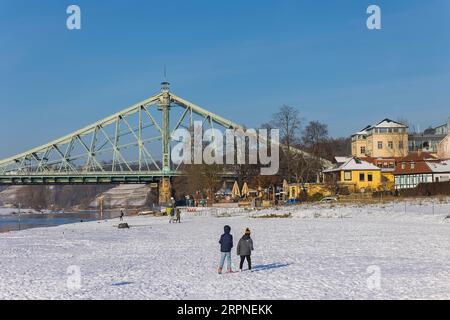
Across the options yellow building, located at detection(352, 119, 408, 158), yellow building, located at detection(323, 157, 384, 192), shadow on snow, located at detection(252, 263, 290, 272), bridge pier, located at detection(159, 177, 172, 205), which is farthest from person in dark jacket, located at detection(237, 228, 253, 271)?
yellow building, located at detection(352, 119, 408, 158)

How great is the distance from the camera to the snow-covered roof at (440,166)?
61.8 m

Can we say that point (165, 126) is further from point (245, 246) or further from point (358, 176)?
point (245, 246)

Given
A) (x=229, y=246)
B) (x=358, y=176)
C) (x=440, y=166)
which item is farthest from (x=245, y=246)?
(x=358, y=176)

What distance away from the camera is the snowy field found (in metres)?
13.0

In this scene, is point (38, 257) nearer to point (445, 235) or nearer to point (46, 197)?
point (445, 235)

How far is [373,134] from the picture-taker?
294 ft

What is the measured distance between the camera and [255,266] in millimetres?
17094

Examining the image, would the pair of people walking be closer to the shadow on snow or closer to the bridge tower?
the shadow on snow

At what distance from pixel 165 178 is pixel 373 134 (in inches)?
1165

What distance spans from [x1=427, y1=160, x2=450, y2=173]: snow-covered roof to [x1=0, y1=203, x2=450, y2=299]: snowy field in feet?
110

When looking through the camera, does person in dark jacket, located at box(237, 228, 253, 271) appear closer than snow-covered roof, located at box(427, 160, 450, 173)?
Yes

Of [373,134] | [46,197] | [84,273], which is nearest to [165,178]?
[373,134]

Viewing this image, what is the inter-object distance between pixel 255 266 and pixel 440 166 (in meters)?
49.9

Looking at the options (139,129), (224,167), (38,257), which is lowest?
(38,257)
